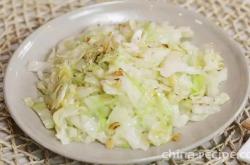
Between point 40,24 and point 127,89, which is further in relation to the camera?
point 40,24

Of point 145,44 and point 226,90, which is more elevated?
point 145,44

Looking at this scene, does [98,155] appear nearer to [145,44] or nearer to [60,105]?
[60,105]

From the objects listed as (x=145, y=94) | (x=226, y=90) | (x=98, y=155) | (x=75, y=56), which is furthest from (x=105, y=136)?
(x=226, y=90)
